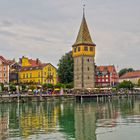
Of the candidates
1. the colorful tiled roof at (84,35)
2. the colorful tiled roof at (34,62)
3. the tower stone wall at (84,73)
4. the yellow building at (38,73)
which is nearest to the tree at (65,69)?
the yellow building at (38,73)

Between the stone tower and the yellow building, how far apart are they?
8629 mm

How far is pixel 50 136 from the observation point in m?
28.7

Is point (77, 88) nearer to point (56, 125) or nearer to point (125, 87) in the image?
point (125, 87)

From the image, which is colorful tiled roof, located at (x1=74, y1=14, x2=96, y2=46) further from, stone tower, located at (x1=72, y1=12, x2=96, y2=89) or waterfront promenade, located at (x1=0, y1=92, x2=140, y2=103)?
waterfront promenade, located at (x1=0, y1=92, x2=140, y2=103)

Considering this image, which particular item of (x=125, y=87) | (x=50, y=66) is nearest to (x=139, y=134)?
(x=50, y=66)

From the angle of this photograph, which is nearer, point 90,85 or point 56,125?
point 56,125

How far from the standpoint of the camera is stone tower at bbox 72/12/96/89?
110062 mm

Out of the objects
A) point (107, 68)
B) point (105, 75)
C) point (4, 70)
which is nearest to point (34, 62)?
point (4, 70)

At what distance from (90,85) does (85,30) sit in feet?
51.7

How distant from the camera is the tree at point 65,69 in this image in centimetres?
11988

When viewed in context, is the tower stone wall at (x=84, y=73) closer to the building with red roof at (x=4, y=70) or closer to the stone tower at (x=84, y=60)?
the stone tower at (x=84, y=60)

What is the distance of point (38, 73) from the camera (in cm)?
11600

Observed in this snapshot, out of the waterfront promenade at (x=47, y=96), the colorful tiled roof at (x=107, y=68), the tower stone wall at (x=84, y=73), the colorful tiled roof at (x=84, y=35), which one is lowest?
the waterfront promenade at (x=47, y=96)

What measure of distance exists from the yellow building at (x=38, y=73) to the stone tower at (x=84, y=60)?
8.63 metres
